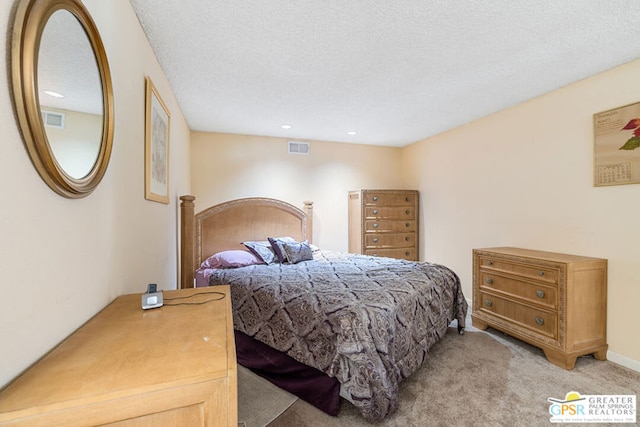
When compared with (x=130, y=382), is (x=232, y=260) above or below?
below

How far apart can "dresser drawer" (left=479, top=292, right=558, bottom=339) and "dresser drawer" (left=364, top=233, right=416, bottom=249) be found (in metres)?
1.66

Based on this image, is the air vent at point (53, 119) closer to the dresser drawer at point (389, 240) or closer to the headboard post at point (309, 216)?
the headboard post at point (309, 216)

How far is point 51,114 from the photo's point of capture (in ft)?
2.84

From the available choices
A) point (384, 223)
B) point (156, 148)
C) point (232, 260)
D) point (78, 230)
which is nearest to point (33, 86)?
point (78, 230)

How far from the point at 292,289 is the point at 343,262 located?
1135 mm

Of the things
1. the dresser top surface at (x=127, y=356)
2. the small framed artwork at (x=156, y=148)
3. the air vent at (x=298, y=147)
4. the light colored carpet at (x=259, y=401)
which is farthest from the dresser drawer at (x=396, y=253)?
the dresser top surface at (x=127, y=356)

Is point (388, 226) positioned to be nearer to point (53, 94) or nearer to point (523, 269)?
point (523, 269)

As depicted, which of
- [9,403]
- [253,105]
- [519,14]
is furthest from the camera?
[253,105]

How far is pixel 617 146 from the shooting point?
7.83ft

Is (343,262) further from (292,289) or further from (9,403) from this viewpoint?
(9,403)

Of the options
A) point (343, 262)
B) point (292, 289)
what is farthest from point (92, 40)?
point (343, 262)

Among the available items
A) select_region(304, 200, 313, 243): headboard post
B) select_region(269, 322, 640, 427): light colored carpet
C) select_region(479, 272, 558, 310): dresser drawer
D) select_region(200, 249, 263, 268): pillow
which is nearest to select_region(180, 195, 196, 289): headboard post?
select_region(200, 249, 263, 268): pillow

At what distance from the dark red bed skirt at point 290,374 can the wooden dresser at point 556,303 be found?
1.89 metres

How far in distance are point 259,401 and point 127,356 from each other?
1.39 meters
